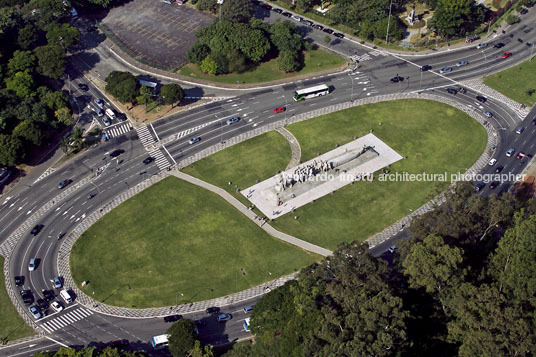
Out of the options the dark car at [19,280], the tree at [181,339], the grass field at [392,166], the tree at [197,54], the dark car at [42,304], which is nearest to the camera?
the tree at [181,339]

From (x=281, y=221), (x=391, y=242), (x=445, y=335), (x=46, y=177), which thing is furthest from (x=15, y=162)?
(x=445, y=335)

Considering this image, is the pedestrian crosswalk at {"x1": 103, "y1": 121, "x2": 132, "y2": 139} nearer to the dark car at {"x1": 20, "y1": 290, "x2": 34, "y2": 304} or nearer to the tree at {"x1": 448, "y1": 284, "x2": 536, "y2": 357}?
the dark car at {"x1": 20, "y1": 290, "x2": 34, "y2": 304}

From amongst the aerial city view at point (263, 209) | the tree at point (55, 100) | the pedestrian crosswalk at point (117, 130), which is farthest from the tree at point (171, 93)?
the tree at point (55, 100)

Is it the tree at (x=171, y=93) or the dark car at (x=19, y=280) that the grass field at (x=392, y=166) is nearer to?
the tree at (x=171, y=93)

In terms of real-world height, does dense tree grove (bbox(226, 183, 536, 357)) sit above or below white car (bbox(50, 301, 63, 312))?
above

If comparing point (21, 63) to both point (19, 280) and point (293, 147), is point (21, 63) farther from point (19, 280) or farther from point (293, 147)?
point (293, 147)

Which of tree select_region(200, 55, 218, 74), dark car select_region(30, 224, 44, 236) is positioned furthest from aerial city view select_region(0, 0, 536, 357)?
tree select_region(200, 55, 218, 74)
